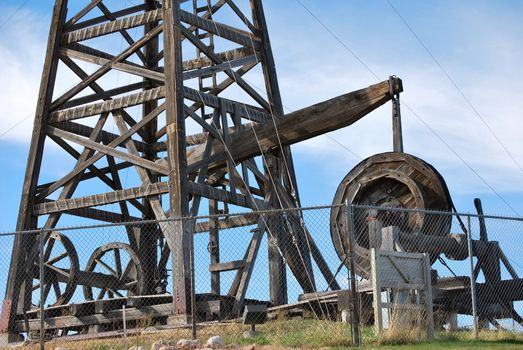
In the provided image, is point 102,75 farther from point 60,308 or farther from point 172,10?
point 60,308

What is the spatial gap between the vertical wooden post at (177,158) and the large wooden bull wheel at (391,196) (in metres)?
3.11

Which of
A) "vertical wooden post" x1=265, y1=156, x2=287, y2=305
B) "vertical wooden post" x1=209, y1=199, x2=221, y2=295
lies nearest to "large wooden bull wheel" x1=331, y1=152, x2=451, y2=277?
"vertical wooden post" x1=265, y1=156, x2=287, y2=305

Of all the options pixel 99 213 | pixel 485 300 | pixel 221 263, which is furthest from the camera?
pixel 99 213

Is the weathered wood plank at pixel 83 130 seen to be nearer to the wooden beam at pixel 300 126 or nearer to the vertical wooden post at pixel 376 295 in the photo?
the wooden beam at pixel 300 126

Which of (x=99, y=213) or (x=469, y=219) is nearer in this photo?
(x=469, y=219)

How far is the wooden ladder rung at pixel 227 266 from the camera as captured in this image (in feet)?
72.3

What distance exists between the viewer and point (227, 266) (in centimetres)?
2223

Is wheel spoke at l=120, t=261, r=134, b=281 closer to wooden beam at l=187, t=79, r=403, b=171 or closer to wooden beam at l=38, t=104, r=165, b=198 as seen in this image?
wooden beam at l=38, t=104, r=165, b=198

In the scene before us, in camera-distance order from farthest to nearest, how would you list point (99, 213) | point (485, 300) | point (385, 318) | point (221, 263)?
point (99, 213) < point (221, 263) < point (485, 300) < point (385, 318)

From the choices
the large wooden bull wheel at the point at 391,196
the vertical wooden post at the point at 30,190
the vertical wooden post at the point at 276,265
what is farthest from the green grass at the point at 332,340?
the vertical wooden post at the point at 30,190

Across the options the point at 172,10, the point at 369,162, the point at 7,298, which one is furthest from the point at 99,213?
the point at 369,162

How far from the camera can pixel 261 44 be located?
81.0 feet

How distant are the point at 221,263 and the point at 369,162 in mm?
4024

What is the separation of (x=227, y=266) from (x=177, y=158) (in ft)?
9.56
